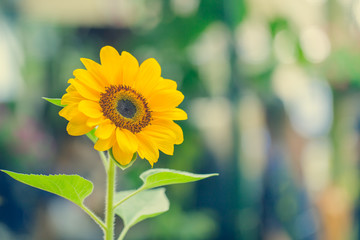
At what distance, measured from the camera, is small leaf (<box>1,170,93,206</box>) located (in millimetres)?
198

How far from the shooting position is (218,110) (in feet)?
5.62

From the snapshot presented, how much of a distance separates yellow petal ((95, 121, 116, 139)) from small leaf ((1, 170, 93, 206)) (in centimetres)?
4

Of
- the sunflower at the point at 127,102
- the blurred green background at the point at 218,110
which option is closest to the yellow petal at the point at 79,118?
the sunflower at the point at 127,102

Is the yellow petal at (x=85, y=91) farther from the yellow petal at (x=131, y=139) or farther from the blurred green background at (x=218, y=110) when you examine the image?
the blurred green background at (x=218, y=110)

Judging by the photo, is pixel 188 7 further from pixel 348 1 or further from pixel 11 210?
pixel 11 210

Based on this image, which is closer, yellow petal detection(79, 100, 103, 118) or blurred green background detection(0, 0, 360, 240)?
yellow petal detection(79, 100, 103, 118)

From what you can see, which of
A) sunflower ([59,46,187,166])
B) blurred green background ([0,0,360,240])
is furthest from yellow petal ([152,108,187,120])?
blurred green background ([0,0,360,240])

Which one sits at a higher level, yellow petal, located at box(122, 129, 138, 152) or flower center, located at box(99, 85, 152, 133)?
flower center, located at box(99, 85, 152, 133)

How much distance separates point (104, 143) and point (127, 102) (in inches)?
1.2

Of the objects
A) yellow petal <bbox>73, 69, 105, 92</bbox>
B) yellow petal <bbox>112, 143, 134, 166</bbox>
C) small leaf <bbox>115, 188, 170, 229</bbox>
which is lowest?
small leaf <bbox>115, 188, 170, 229</bbox>

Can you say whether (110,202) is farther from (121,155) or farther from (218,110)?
(218,110)

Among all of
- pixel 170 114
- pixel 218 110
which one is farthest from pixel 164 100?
pixel 218 110

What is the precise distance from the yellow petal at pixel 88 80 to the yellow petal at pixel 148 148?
25mm

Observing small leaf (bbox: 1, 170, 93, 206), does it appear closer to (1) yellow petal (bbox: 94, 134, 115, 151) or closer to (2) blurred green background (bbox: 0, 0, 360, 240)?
(1) yellow petal (bbox: 94, 134, 115, 151)
